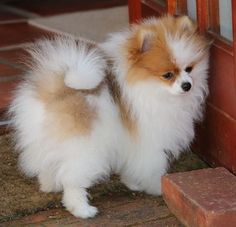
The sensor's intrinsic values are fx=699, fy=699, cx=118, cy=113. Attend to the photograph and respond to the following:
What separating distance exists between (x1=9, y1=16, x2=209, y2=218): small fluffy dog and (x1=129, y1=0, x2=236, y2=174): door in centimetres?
9

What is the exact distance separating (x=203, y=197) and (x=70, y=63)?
2.80 feet

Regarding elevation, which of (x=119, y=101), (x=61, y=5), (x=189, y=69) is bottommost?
(x=61, y=5)

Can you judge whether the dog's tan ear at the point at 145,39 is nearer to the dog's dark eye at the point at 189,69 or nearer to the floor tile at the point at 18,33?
the dog's dark eye at the point at 189,69

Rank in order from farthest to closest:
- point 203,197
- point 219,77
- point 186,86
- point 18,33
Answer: point 18,33 < point 219,77 < point 186,86 < point 203,197

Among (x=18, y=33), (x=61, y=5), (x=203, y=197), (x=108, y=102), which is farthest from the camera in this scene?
(x=61, y=5)

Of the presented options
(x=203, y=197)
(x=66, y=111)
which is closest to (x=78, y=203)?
(x=66, y=111)

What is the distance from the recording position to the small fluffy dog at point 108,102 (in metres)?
3.18

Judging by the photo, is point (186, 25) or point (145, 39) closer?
point (145, 39)

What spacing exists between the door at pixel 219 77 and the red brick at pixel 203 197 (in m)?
0.23

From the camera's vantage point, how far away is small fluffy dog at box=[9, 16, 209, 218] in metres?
3.18

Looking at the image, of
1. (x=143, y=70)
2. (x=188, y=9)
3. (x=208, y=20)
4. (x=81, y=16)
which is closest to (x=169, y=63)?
(x=143, y=70)

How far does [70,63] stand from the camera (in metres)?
3.20

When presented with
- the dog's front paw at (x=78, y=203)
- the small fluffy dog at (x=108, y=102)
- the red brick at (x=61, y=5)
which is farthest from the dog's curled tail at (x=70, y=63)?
the red brick at (x=61, y=5)

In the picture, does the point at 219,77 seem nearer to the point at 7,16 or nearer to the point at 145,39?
the point at 145,39
